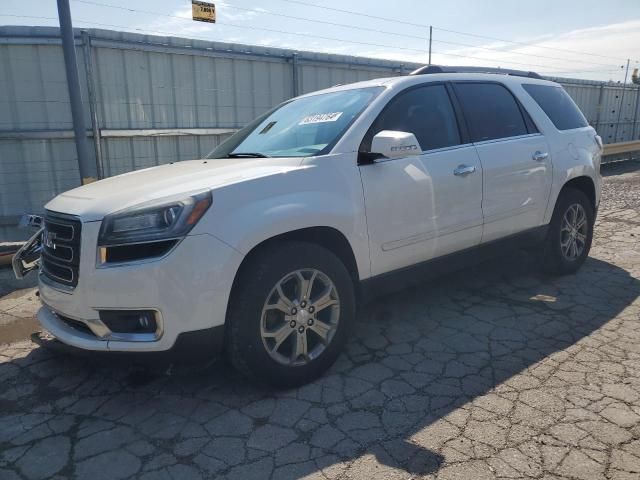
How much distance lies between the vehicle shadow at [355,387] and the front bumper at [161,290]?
158 mm

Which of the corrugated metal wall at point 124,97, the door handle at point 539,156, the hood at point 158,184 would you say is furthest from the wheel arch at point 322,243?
the corrugated metal wall at point 124,97

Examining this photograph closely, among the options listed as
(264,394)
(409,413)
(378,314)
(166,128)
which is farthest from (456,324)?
(166,128)

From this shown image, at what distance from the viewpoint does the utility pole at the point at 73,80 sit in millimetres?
5434

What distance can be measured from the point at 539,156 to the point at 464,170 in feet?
3.46

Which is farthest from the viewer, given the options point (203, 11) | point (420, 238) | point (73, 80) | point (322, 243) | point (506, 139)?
point (203, 11)

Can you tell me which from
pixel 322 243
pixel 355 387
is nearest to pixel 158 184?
pixel 322 243

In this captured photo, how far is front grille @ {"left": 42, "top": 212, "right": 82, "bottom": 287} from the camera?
8.71 ft

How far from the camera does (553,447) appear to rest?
2361mm

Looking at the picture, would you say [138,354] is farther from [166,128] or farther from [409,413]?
[166,128]

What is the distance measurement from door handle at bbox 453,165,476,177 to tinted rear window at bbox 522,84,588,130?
142cm

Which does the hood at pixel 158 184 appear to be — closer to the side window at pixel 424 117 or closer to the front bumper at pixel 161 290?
the front bumper at pixel 161 290

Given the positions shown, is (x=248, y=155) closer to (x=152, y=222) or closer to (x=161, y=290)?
(x=152, y=222)

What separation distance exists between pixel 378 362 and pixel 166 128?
555 centimetres

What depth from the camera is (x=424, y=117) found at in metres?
3.72
